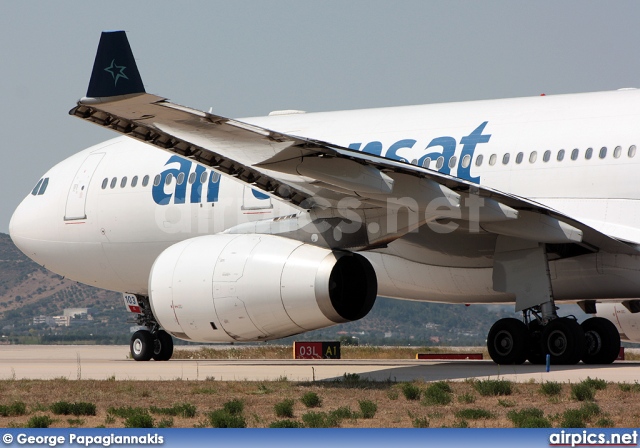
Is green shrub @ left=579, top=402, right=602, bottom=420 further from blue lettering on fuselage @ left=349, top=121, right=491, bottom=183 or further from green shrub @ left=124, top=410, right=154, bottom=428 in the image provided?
blue lettering on fuselage @ left=349, top=121, right=491, bottom=183

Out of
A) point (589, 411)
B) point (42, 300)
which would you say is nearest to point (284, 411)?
point (589, 411)

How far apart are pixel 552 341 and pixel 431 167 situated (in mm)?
3568

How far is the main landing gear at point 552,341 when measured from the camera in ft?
53.7

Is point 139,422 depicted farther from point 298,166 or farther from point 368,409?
point 298,166

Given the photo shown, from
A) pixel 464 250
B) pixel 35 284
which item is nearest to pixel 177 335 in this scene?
pixel 464 250

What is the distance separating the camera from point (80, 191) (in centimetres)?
2222

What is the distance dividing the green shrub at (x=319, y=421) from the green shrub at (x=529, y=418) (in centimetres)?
168

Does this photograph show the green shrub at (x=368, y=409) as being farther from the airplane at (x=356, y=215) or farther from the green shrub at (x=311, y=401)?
the airplane at (x=356, y=215)

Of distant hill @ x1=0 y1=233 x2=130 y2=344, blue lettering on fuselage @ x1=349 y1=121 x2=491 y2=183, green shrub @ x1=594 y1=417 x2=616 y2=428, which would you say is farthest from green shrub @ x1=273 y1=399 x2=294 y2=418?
distant hill @ x1=0 y1=233 x2=130 y2=344

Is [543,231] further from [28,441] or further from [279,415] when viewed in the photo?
[28,441]

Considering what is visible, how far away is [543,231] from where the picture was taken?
1561 centimetres

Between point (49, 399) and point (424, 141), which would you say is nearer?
point (49, 399)

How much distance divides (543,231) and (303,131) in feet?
19.7

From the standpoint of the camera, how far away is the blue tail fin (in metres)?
12.4
